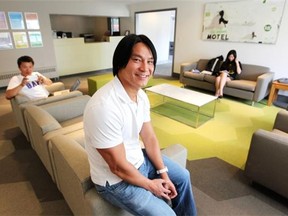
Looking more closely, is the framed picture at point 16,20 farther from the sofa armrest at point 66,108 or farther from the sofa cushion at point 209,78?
the sofa cushion at point 209,78

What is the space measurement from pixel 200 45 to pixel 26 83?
4.20 metres

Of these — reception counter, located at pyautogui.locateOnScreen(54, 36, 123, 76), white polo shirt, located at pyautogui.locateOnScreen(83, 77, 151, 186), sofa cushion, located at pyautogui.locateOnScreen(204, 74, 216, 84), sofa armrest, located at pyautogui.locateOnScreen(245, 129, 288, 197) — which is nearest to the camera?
white polo shirt, located at pyautogui.locateOnScreen(83, 77, 151, 186)

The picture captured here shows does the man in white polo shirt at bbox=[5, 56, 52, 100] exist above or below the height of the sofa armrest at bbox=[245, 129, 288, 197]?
above

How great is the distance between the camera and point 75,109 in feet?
7.76

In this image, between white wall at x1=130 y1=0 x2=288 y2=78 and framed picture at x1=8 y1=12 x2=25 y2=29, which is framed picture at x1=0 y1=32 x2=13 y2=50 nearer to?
framed picture at x1=8 y1=12 x2=25 y2=29

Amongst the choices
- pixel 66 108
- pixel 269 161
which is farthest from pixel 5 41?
pixel 269 161

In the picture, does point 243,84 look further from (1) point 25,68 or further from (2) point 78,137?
(1) point 25,68

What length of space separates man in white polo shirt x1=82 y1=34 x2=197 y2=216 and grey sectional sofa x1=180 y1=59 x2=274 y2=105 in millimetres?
3307

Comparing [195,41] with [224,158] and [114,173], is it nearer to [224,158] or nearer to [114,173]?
[224,158]

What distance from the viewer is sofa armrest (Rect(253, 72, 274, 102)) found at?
3.55 meters

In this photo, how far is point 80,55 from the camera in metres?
5.86

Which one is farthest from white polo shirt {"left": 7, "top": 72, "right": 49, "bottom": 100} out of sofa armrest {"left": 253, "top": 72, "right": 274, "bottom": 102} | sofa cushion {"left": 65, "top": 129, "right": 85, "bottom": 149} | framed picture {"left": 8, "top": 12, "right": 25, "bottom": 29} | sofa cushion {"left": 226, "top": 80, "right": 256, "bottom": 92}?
sofa armrest {"left": 253, "top": 72, "right": 274, "bottom": 102}

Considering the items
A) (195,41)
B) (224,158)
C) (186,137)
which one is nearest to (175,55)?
(195,41)

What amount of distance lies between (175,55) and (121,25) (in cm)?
259
